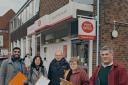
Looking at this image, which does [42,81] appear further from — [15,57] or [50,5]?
[50,5]

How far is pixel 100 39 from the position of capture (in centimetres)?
1239

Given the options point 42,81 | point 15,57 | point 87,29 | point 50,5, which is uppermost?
point 50,5

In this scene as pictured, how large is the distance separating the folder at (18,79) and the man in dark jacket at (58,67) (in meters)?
0.63

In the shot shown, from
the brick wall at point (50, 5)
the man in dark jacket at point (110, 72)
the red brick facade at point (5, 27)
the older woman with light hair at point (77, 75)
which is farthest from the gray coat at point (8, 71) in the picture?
the red brick facade at point (5, 27)

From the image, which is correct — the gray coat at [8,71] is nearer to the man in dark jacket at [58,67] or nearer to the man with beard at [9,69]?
the man with beard at [9,69]

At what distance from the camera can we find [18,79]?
8375 millimetres

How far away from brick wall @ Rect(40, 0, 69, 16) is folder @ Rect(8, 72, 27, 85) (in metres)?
7.05

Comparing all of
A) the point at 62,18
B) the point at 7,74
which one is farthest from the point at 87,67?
the point at 7,74

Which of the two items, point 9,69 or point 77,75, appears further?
point 9,69

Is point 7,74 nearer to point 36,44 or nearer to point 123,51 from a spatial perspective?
point 123,51

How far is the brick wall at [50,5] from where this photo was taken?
1601 centimetres

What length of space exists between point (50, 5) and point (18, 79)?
32.7 feet

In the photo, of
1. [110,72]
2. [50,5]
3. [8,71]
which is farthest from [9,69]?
[50,5]

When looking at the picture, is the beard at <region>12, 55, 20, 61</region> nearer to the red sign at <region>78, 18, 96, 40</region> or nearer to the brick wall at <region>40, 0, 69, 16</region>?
the red sign at <region>78, 18, 96, 40</region>
